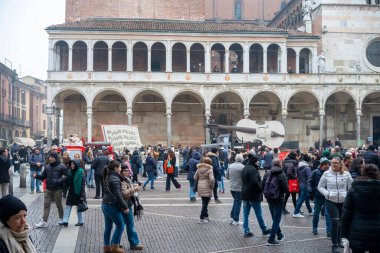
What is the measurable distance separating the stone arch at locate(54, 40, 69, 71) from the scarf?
1299 inches

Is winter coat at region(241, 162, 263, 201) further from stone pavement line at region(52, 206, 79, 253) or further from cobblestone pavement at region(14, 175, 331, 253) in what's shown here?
stone pavement line at region(52, 206, 79, 253)

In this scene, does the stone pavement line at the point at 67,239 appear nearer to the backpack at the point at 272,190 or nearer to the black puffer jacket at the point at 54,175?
the black puffer jacket at the point at 54,175

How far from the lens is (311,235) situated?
9852 millimetres

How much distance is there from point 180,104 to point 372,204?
106ft

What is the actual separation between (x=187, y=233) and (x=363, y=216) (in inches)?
188

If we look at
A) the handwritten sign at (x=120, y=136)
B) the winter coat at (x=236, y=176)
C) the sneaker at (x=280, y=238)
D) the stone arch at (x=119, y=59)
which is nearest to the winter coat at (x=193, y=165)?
the winter coat at (x=236, y=176)

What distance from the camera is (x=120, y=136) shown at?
2403cm

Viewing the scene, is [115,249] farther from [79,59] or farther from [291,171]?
[79,59]

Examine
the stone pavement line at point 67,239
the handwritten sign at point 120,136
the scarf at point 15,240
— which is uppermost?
the handwritten sign at point 120,136

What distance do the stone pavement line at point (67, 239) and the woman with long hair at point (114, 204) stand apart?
3.03 ft

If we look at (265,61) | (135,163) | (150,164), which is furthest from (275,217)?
(265,61)

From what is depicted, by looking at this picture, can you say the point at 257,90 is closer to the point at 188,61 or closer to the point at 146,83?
the point at 188,61

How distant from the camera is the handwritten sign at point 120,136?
77.1 feet

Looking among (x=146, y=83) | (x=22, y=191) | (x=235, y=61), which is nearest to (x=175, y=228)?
(x=22, y=191)
